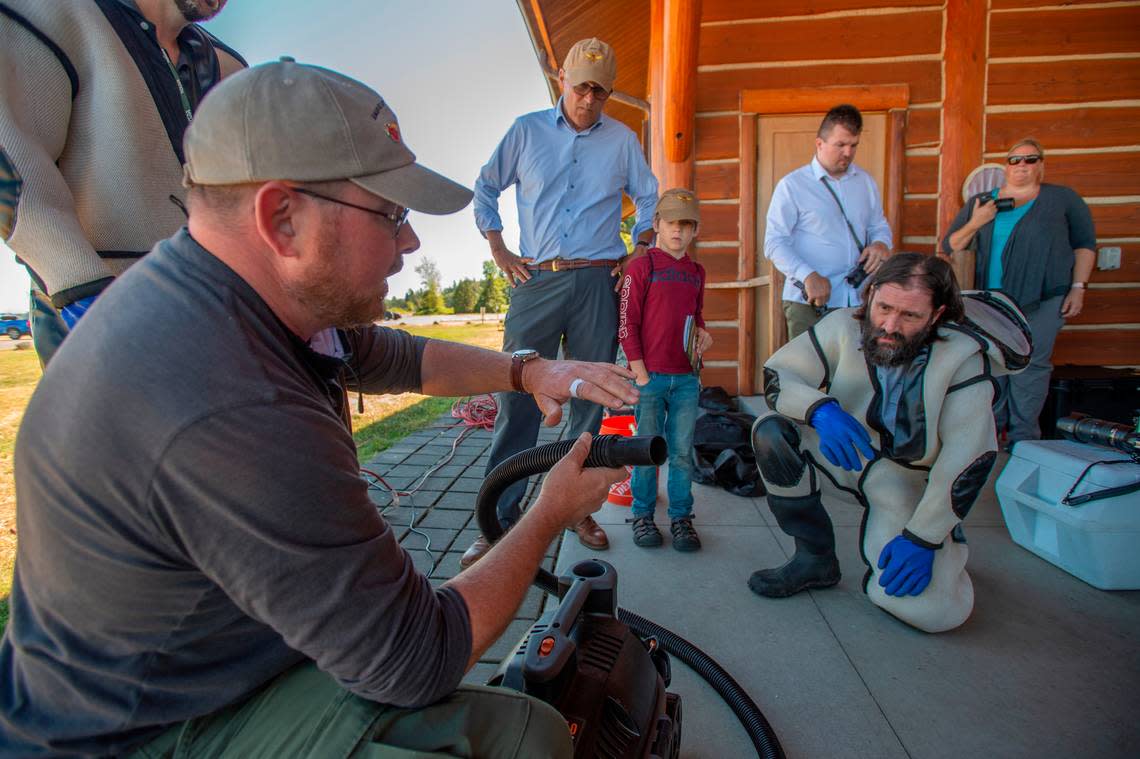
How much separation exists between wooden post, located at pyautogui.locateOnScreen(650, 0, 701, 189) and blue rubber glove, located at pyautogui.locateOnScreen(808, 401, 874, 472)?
2.85 metres

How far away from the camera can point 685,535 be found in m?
2.76

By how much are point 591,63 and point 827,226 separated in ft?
5.45

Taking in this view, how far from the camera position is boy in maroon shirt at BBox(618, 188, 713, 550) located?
288 cm

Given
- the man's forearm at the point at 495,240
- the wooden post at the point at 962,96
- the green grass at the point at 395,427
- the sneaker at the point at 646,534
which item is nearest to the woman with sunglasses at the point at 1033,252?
the wooden post at the point at 962,96

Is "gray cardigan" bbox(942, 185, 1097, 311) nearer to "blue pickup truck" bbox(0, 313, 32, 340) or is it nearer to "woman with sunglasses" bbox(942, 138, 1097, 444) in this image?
"woman with sunglasses" bbox(942, 138, 1097, 444)

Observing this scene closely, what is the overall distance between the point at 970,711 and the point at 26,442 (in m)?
2.27

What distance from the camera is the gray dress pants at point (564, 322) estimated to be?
9.28 ft

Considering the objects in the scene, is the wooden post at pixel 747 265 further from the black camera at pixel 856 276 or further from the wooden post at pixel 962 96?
the black camera at pixel 856 276

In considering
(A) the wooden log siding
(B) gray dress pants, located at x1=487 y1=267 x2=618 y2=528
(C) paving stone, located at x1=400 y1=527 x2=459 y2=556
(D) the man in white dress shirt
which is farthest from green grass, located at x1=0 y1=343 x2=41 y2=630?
(A) the wooden log siding

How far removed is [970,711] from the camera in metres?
1.72

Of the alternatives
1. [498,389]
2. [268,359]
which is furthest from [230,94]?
[498,389]

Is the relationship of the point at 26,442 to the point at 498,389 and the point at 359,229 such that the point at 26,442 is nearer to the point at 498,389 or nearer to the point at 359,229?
the point at 359,229

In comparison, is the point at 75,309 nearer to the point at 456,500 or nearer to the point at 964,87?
the point at 456,500

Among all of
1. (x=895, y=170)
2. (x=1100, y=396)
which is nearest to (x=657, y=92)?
(x=895, y=170)
